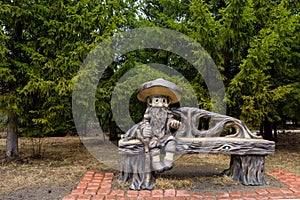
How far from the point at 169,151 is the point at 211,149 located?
23.8 inches

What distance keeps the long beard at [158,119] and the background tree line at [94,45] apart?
178cm

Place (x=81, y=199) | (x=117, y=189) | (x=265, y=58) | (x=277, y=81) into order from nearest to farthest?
(x=81, y=199), (x=117, y=189), (x=265, y=58), (x=277, y=81)

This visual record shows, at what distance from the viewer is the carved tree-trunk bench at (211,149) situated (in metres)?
3.79

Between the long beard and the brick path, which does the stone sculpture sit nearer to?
the long beard

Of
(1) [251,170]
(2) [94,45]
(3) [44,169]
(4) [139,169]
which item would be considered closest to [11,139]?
(3) [44,169]

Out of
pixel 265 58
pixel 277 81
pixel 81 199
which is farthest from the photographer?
pixel 277 81

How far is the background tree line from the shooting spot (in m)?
5.23

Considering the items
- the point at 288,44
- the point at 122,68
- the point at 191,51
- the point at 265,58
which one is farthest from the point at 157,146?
the point at 288,44

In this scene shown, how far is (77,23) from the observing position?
212 inches

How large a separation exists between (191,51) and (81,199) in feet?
13.3

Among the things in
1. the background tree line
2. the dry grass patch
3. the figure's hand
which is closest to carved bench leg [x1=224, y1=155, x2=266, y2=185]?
the figure's hand

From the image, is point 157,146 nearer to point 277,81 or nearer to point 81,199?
point 81,199

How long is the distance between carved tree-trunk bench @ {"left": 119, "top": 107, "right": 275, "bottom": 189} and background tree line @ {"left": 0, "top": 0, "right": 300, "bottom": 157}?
5.98 ft

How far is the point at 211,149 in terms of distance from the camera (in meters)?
3.95
